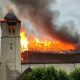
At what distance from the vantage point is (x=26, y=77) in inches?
7003

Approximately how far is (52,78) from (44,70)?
3.44 metres

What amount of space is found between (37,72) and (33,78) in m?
2.30

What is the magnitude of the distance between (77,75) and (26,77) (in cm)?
1218

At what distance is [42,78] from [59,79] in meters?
4.04

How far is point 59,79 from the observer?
174625mm

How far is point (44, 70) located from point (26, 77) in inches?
186

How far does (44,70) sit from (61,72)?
13.2ft

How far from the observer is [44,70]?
176 meters

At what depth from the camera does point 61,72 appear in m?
177

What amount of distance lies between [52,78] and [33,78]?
4.10 metres

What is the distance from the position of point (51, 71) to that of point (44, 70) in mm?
1633

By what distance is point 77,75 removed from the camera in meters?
182

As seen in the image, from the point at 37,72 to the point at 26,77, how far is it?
12.1ft

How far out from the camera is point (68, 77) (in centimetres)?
17588
